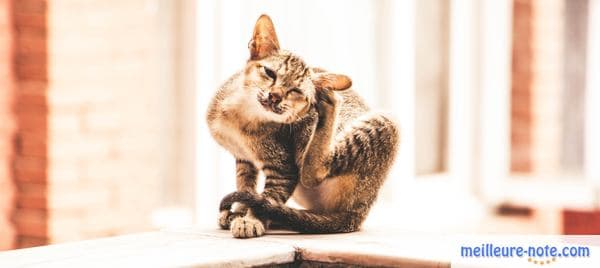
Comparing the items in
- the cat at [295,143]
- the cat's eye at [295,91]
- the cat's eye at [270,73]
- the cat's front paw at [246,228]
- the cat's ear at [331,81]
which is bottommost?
the cat's front paw at [246,228]

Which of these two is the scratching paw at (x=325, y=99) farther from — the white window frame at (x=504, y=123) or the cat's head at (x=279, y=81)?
the white window frame at (x=504, y=123)

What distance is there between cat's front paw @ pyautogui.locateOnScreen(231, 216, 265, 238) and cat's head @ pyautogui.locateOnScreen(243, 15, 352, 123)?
183 mm

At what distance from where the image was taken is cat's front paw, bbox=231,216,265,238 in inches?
59.4

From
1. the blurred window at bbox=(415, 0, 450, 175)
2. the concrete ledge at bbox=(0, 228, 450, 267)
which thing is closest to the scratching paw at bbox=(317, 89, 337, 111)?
the concrete ledge at bbox=(0, 228, 450, 267)

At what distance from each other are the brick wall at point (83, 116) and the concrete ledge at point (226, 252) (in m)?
0.87

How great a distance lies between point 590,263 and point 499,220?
3.09 metres

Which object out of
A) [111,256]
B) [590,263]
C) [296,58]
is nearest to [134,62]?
[296,58]

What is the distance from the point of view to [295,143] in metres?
1.56

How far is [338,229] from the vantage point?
1606 mm

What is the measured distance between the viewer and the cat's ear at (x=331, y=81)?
149 cm

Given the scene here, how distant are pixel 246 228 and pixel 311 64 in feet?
4.38

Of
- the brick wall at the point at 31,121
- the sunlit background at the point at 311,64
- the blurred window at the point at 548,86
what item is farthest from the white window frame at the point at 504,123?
the brick wall at the point at 31,121

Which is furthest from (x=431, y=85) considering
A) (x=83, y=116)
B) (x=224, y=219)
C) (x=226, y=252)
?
(x=226, y=252)

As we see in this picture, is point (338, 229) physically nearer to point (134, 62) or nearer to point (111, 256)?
point (111, 256)
